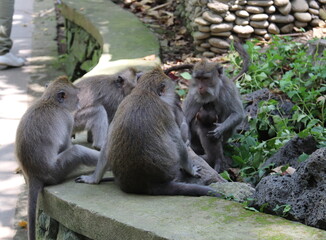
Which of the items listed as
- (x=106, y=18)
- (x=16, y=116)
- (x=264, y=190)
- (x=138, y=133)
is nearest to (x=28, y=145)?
(x=138, y=133)

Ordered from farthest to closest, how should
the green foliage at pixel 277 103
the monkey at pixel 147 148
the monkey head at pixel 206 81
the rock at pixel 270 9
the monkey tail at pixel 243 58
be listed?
the rock at pixel 270 9 < the monkey tail at pixel 243 58 < the monkey head at pixel 206 81 < the green foliage at pixel 277 103 < the monkey at pixel 147 148

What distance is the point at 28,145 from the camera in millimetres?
4684

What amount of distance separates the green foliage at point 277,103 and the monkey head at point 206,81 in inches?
21.5

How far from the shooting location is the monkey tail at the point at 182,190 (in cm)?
447

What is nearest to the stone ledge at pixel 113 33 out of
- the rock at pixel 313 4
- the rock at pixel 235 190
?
the rock at pixel 313 4

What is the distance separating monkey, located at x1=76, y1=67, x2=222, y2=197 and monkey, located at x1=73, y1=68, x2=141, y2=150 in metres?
0.92

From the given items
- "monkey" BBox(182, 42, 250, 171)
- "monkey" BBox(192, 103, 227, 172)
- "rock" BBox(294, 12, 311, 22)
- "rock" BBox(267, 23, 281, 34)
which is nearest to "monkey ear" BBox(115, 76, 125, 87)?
"monkey" BBox(182, 42, 250, 171)

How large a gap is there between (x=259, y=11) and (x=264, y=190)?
4.70m

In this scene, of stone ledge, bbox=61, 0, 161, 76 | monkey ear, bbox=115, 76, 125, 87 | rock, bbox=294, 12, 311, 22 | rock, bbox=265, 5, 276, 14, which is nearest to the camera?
monkey ear, bbox=115, 76, 125, 87

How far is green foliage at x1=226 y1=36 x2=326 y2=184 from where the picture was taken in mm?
5508

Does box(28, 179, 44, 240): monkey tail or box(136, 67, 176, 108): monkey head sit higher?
box(136, 67, 176, 108): monkey head

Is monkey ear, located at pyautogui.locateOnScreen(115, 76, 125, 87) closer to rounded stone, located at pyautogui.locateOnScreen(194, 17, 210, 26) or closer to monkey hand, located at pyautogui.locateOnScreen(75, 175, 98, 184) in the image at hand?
monkey hand, located at pyautogui.locateOnScreen(75, 175, 98, 184)

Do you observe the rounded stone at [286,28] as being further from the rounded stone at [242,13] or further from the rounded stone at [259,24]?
the rounded stone at [242,13]

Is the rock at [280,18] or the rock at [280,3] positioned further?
the rock at [280,18]
